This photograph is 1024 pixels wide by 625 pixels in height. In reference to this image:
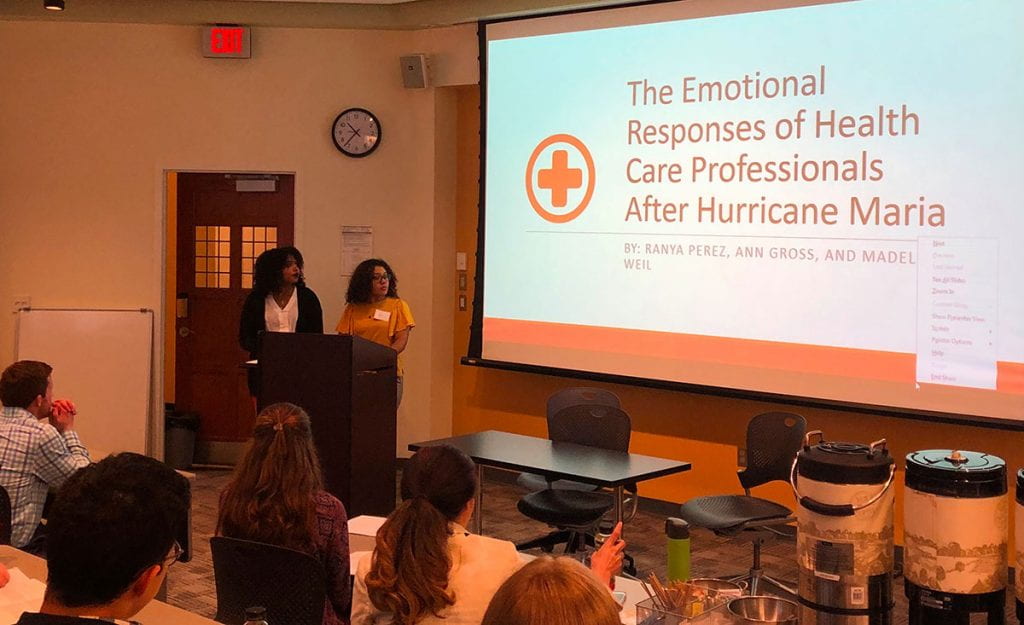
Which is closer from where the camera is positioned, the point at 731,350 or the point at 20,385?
the point at 20,385

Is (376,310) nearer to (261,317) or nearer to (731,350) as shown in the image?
(261,317)

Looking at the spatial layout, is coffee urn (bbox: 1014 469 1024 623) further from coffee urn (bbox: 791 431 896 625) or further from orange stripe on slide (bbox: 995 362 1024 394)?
orange stripe on slide (bbox: 995 362 1024 394)

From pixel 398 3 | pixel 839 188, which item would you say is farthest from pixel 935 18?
pixel 398 3

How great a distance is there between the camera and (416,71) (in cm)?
703

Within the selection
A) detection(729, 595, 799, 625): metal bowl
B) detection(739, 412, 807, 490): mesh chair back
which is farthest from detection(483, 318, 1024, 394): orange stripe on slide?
detection(729, 595, 799, 625): metal bowl

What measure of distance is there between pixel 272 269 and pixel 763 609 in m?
4.81

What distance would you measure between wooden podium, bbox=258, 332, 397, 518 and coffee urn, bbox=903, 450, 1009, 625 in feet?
10.00

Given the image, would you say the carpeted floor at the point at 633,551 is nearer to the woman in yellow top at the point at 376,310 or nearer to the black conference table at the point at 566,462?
the black conference table at the point at 566,462

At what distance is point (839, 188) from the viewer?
5293 mm

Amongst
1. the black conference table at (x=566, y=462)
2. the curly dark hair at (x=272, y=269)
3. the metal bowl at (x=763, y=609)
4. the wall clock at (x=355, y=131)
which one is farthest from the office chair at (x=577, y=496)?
the wall clock at (x=355, y=131)

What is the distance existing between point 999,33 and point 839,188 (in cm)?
99

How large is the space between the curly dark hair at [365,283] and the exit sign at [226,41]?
70.9 inches

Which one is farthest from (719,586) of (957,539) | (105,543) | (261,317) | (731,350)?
(261,317)

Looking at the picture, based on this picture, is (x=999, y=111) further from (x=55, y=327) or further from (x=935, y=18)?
(x=55, y=327)
